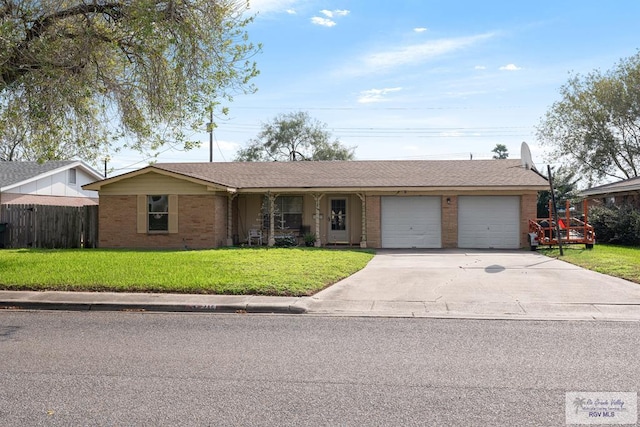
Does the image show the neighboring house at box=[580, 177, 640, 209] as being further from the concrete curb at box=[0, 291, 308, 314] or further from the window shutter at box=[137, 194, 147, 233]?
the concrete curb at box=[0, 291, 308, 314]

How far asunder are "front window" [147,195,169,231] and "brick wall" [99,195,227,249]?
36 centimetres

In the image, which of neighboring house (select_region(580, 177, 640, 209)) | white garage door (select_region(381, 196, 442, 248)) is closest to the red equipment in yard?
white garage door (select_region(381, 196, 442, 248))

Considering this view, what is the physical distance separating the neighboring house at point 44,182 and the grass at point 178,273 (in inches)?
439

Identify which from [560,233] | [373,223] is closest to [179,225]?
[373,223]

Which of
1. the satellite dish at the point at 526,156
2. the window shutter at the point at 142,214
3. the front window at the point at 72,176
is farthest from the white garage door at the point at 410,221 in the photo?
the front window at the point at 72,176

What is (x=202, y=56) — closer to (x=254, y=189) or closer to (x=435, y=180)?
(x=254, y=189)

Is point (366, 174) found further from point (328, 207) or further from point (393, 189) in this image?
point (393, 189)

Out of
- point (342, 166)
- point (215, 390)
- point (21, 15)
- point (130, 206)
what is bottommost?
point (215, 390)

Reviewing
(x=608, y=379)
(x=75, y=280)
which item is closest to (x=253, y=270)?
A: (x=75, y=280)

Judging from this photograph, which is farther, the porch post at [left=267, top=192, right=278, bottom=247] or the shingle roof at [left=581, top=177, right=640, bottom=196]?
the shingle roof at [left=581, top=177, right=640, bottom=196]

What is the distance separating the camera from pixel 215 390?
4.98m

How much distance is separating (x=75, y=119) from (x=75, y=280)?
4.73 meters

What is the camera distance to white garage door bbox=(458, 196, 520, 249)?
70.1ft

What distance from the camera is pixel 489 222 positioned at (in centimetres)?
2144
